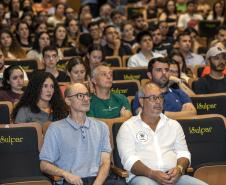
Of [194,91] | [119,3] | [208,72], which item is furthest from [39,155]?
[119,3]

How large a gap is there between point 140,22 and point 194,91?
4.68 metres

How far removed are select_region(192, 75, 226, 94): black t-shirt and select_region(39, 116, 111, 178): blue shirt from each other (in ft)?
6.84

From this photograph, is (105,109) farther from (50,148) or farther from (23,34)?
(23,34)

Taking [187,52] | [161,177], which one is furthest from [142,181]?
[187,52]

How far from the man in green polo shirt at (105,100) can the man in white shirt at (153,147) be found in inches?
27.3

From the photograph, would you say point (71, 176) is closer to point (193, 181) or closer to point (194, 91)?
point (193, 181)

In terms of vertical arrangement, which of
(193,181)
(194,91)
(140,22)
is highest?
(140,22)

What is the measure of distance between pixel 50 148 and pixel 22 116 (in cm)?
74

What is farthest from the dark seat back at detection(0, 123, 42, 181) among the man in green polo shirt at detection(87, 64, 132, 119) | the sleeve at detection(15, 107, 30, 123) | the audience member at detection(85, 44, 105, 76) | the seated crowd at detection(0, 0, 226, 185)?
the audience member at detection(85, 44, 105, 76)

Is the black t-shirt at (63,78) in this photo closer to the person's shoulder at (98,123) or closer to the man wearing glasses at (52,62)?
the man wearing glasses at (52,62)

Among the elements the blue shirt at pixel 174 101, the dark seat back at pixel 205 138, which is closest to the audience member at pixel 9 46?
the blue shirt at pixel 174 101

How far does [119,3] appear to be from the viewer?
43.9 ft

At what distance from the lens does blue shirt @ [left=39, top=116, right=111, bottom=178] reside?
4125 mm

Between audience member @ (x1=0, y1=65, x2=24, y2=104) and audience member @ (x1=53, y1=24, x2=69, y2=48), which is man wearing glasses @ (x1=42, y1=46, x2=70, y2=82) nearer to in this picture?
audience member @ (x1=0, y1=65, x2=24, y2=104)
